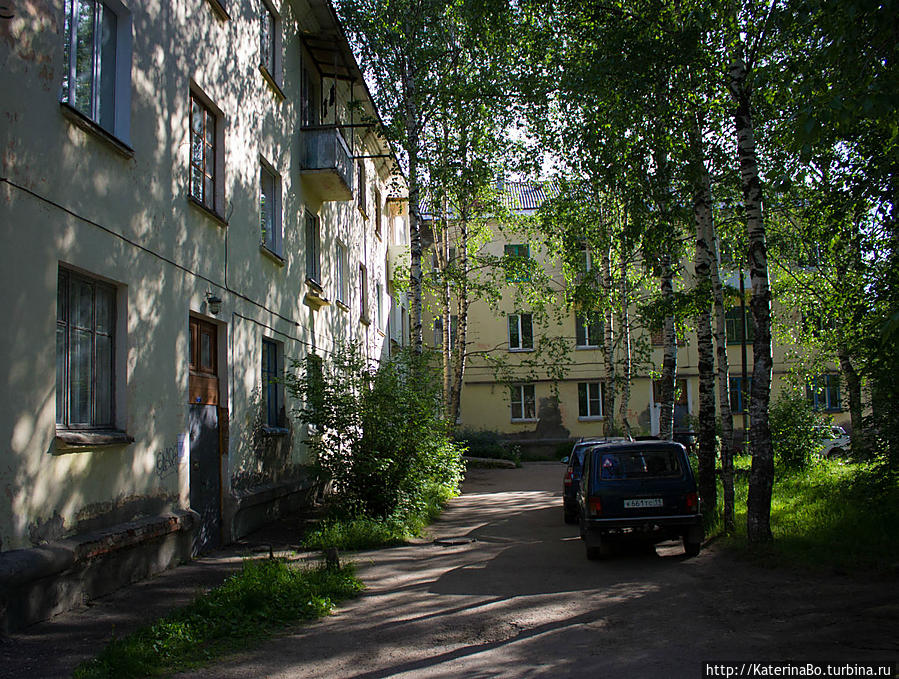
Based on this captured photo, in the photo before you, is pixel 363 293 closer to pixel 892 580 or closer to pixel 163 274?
pixel 163 274

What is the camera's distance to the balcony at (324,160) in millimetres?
15781

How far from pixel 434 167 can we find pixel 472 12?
5.82 meters

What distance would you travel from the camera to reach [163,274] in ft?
30.5

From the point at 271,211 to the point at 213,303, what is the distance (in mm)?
4121

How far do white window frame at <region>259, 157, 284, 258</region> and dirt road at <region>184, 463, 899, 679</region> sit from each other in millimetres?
6307

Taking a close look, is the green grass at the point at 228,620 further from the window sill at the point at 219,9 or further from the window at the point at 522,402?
the window at the point at 522,402

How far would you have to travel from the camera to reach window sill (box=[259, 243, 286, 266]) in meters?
13.1

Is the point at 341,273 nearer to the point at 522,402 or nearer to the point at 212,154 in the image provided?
the point at 212,154

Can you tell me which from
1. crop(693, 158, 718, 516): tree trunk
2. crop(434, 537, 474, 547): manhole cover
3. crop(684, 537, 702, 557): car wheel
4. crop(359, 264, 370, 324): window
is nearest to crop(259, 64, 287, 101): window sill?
crop(693, 158, 718, 516): tree trunk

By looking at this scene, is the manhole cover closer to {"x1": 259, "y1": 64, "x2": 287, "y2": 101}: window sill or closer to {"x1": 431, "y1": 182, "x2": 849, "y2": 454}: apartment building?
{"x1": 259, "y1": 64, "x2": 287, "y2": 101}: window sill

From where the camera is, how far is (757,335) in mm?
9898

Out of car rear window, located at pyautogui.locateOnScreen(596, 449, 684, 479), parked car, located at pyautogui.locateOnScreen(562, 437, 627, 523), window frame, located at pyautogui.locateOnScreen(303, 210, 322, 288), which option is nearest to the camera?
car rear window, located at pyautogui.locateOnScreen(596, 449, 684, 479)

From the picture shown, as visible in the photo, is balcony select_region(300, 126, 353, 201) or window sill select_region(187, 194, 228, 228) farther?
balcony select_region(300, 126, 353, 201)

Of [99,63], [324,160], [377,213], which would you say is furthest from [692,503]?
[377,213]
